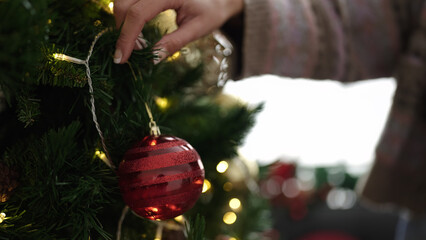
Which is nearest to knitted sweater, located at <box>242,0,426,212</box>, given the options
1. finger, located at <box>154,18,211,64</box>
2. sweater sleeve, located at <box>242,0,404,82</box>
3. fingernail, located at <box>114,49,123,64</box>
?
sweater sleeve, located at <box>242,0,404,82</box>

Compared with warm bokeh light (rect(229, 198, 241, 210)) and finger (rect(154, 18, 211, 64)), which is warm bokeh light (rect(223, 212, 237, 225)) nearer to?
warm bokeh light (rect(229, 198, 241, 210))

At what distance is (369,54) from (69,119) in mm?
562

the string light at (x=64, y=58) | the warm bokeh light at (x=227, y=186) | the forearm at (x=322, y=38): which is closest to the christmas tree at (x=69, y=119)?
the string light at (x=64, y=58)

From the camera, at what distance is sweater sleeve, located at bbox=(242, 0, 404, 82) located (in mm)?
561

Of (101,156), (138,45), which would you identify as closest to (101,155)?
(101,156)

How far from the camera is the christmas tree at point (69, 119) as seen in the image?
0.23 metres

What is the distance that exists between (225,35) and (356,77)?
27 cm

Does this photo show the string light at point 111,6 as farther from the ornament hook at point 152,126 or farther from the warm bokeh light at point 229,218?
the warm bokeh light at point 229,218

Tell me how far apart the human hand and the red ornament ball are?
9cm

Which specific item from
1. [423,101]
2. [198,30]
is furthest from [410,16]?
[198,30]

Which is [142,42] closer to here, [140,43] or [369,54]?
[140,43]

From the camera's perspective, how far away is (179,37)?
38cm

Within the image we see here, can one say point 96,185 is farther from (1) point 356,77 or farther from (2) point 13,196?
(1) point 356,77

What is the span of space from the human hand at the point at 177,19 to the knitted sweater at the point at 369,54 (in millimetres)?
90
